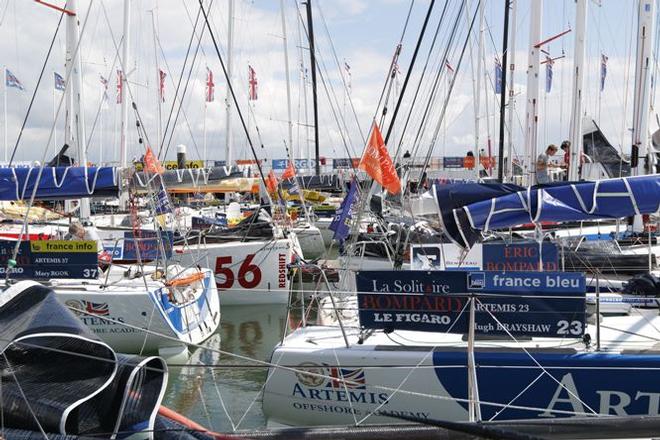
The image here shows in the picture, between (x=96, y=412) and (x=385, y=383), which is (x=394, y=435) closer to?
(x=96, y=412)

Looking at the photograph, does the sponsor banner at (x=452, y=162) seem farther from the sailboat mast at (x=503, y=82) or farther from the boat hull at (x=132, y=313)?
the boat hull at (x=132, y=313)

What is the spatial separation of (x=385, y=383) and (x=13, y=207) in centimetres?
2409

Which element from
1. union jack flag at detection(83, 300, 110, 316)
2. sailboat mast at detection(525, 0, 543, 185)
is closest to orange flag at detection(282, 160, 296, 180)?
sailboat mast at detection(525, 0, 543, 185)

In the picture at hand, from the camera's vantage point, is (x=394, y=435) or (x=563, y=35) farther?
(x=563, y=35)

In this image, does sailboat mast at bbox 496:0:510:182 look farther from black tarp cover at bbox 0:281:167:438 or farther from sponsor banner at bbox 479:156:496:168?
sponsor banner at bbox 479:156:496:168

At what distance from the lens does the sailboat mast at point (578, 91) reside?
13.8m

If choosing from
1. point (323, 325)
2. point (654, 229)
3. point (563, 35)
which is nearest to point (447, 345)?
point (323, 325)

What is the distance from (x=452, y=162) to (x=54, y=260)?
5371 cm

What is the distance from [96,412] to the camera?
319 cm

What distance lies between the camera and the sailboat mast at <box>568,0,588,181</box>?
45.2ft

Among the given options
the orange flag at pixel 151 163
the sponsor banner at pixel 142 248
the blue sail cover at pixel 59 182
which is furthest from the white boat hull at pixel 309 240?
the blue sail cover at pixel 59 182

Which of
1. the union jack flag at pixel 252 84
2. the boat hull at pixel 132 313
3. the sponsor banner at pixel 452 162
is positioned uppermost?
the union jack flag at pixel 252 84

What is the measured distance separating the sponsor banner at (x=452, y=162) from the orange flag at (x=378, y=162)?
52.2m

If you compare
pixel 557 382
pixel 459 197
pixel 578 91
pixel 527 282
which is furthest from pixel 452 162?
pixel 557 382
